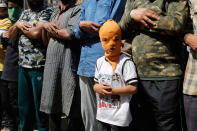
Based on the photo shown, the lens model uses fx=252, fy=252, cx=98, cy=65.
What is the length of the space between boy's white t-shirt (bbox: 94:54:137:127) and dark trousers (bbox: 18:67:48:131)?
1.17 metres

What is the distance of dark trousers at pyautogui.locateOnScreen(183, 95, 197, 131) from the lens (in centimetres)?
213

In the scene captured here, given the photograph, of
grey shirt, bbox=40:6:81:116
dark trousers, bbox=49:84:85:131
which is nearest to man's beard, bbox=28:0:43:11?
grey shirt, bbox=40:6:81:116

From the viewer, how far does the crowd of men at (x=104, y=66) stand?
219 centimetres

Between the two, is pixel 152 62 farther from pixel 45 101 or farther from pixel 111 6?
pixel 45 101

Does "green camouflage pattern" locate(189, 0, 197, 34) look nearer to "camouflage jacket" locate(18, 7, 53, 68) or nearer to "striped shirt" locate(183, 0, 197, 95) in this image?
"striped shirt" locate(183, 0, 197, 95)

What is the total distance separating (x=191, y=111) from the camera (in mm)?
2145

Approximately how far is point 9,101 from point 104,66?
2.08 metres

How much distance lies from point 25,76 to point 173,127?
6.58 feet

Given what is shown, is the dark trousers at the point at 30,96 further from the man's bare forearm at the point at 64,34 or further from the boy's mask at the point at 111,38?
Result: the boy's mask at the point at 111,38

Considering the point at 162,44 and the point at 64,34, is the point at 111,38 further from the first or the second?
the point at 64,34

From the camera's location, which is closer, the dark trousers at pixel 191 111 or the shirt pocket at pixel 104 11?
the dark trousers at pixel 191 111

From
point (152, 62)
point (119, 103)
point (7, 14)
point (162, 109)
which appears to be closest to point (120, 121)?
point (119, 103)

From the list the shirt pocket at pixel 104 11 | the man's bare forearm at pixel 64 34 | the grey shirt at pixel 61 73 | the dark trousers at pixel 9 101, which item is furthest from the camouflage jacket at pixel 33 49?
the shirt pocket at pixel 104 11

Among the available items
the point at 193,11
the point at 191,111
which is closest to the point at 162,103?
the point at 191,111
